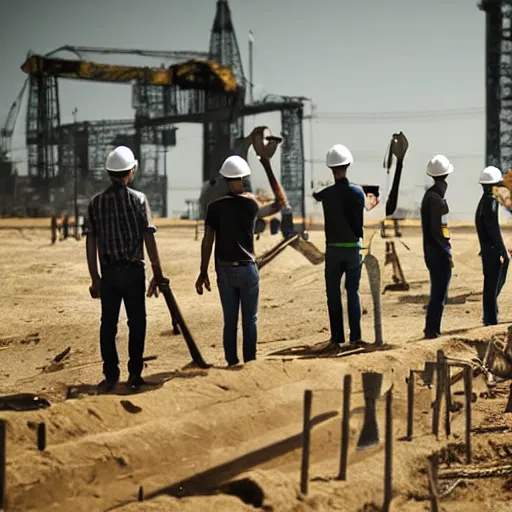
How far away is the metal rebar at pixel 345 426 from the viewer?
6.85m

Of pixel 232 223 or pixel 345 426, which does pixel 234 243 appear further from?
pixel 345 426

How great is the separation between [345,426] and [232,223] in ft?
7.13

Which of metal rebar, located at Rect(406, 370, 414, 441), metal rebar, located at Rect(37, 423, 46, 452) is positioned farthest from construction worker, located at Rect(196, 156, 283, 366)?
metal rebar, located at Rect(37, 423, 46, 452)

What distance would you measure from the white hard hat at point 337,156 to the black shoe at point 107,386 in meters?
2.80

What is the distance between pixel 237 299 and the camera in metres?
8.66

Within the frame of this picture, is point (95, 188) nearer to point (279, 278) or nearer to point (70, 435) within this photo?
point (279, 278)

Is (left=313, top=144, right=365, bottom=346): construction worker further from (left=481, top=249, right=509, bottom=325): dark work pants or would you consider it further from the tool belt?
(left=481, top=249, right=509, bottom=325): dark work pants

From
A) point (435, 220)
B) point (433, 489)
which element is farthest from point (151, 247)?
Answer: point (435, 220)

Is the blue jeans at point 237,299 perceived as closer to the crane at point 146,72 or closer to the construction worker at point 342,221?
the construction worker at point 342,221

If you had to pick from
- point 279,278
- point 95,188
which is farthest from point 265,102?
point 279,278

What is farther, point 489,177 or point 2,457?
point 489,177

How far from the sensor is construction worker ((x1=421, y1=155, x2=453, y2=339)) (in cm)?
1038

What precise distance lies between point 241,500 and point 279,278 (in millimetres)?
13784

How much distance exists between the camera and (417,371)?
8648 mm
